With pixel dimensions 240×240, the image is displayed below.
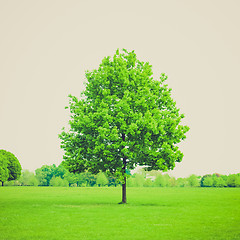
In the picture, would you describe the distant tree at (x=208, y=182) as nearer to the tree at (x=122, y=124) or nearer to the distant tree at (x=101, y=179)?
the distant tree at (x=101, y=179)

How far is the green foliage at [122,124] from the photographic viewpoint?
122 feet

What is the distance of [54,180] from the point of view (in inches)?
6865

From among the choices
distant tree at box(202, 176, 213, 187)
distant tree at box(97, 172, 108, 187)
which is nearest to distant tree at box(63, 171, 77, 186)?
distant tree at box(97, 172, 108, 187)

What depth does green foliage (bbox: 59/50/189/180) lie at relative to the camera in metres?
37.3

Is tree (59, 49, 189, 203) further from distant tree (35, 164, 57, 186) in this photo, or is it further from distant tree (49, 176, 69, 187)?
distant tree (35, 164, 57, 186)

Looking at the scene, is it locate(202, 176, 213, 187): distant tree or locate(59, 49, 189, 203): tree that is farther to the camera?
locate(202, 176, 213, 187): distant tree

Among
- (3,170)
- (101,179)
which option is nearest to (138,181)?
(101,179)

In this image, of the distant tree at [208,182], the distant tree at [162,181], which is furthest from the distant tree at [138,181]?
the distant tree at [208,182]

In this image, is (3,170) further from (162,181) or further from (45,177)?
(162,181)

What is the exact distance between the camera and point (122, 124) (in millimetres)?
37969

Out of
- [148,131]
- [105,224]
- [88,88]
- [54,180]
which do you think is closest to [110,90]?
[88,88]

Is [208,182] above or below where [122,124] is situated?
below

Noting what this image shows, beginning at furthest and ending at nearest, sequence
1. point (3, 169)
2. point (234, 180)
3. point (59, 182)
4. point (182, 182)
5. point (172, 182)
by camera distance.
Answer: point (182, 182) → point (172, 182) → point (59, 182) → point (234, 180) → point (3, 169)

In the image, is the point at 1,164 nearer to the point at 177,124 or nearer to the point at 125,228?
the point at 177,124
